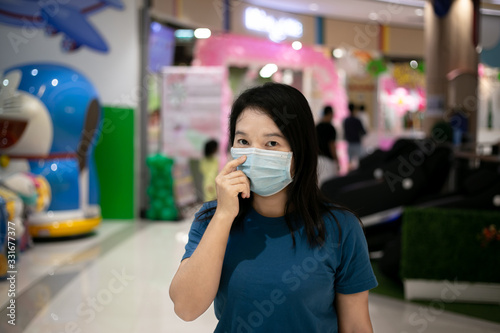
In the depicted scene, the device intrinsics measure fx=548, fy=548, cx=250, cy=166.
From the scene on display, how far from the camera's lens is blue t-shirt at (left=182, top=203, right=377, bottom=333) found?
47.9 inches

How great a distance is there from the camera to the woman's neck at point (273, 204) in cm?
132

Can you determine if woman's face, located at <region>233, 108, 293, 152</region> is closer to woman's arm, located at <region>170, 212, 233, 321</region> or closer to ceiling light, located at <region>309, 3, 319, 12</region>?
woman's arm, located at <region>170, 212, 233, 321</region>

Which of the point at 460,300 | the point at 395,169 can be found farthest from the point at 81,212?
the point at 460,300

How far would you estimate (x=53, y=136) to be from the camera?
5.18 meters

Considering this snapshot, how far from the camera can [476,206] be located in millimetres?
3742

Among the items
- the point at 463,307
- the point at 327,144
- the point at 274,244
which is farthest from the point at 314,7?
the point at 274,244

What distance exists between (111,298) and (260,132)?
272 cm

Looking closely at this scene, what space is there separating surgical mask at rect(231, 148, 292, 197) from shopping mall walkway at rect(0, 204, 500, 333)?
199cm

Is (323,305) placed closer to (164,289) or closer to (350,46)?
(164,289)

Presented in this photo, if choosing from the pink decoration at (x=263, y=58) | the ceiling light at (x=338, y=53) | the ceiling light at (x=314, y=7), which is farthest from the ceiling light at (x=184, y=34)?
the ceiling light at (x=338, y=53)

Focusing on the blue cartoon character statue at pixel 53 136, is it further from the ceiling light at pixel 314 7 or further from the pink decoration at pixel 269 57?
the ceiling light at pixel 314 7

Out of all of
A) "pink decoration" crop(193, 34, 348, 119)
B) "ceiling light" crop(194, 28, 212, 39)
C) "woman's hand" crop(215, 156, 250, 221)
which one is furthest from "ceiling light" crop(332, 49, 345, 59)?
"woman's hand" crop(215, 156, 250, 221)

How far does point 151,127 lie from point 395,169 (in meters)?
3.78

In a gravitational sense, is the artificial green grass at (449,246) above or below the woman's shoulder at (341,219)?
below
